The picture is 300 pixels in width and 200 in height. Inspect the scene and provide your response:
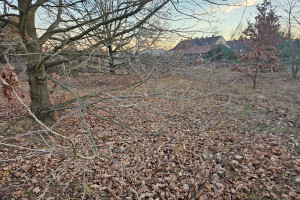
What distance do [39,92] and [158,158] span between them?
3.74 meters

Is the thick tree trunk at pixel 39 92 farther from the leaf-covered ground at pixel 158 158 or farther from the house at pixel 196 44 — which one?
the house at pixel 196 44

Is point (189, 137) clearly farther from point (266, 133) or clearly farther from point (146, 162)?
point (266, 133)

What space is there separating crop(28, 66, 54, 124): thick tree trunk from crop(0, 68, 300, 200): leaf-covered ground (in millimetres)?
403

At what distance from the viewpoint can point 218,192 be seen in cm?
317

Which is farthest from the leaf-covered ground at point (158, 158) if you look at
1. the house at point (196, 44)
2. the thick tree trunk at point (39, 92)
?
the house at point (196, 44)

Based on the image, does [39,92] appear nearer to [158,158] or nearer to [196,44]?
[158,158]

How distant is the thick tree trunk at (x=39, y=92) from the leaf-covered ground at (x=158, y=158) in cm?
40

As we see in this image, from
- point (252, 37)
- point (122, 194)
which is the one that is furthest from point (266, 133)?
point (252, 37)

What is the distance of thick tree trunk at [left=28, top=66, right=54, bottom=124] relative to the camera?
4.44 m

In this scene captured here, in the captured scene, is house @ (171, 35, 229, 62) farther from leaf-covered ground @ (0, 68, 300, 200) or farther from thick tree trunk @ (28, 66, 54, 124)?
thick tree trunk @ (28, 66, 54, 124)

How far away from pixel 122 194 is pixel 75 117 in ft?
11.6

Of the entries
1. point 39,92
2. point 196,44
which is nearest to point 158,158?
point 39,92

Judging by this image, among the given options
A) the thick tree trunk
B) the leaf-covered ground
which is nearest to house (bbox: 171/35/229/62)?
the leaf-covered ground

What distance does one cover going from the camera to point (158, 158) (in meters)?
2.27
